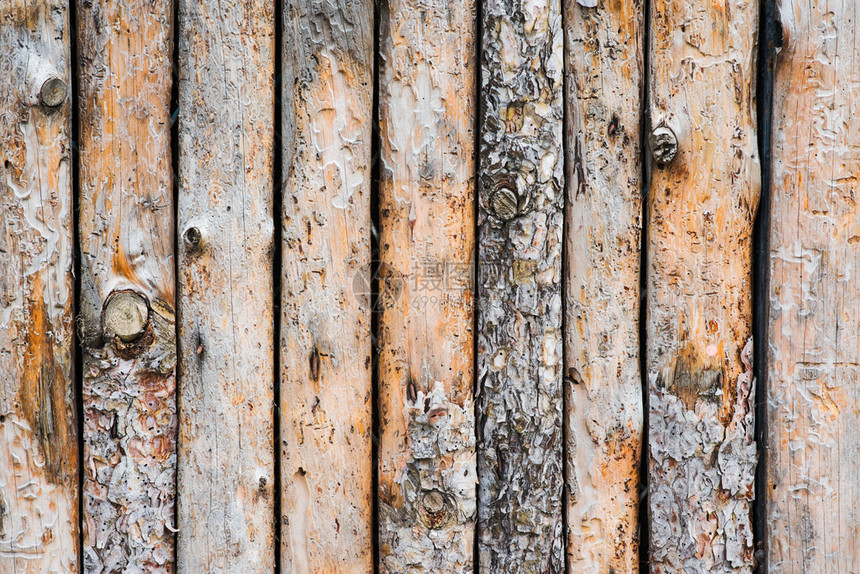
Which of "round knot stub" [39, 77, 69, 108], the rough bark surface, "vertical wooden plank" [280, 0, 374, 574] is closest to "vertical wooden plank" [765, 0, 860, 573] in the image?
the rough bark surface

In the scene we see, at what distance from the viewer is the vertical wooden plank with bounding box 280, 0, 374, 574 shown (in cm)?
181

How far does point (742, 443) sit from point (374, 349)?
120 centimetres

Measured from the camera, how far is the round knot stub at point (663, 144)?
1808 mm

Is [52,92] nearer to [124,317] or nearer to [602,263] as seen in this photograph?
[124,317]

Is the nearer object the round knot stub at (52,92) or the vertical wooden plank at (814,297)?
the round knot stub at (52,92)

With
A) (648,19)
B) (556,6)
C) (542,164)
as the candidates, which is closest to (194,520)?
(542,164)

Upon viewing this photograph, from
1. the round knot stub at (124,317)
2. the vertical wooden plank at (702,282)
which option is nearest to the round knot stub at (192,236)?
the round knot stub at (124,317)

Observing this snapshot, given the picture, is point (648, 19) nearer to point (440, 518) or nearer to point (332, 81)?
point (332, 81)

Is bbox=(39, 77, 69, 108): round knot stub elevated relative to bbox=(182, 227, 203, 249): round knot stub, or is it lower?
elevated

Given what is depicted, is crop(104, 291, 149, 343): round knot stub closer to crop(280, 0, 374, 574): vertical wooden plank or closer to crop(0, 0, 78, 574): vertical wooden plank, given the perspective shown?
crop(0, 0, 78, 574): vertical wooden plank

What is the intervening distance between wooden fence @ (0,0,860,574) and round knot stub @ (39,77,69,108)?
0.05m

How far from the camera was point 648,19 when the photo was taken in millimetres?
1856

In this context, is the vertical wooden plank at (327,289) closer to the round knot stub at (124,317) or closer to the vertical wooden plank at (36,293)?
the round knot stub at (124,317)

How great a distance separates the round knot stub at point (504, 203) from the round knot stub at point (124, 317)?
1.09m
